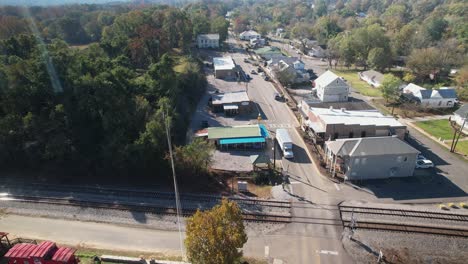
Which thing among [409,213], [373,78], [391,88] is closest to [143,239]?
[409,213]

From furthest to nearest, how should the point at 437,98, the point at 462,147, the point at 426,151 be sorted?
the point at 437,98
the point at 462,147
the point at 426,151

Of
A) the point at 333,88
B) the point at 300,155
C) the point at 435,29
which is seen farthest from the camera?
the point at 435,29

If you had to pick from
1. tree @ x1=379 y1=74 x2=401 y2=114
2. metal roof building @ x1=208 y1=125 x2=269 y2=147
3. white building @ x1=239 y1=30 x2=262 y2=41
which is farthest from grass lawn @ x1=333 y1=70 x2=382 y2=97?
white building @ x1=239 y1=30 x2=262 y2=41

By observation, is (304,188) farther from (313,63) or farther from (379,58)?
(313,63)

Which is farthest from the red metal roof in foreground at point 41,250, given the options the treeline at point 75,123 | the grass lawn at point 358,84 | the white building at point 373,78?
the white building at point 373,78

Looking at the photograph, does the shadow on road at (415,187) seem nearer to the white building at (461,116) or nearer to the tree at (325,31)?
the white building at (461,116)

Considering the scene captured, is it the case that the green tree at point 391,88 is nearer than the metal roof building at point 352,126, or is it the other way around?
the metal roof building at point 352,126

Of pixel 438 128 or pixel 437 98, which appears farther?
pixel 437 98
